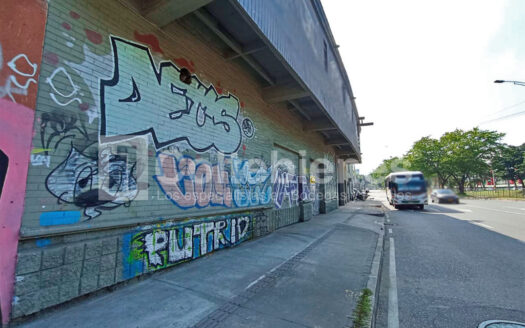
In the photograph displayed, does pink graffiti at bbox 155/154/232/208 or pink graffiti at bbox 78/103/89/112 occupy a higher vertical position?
pink graffiti at bbox 78/103/89/112

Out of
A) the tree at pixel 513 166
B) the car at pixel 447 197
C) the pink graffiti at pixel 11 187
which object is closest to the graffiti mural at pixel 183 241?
the pink graffiti at pixel 11 187

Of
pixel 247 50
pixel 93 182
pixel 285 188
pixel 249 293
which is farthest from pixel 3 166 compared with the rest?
pixel 285 188

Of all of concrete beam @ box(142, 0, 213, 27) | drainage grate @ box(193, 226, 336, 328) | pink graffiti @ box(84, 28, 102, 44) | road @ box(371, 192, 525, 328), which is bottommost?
road @ box(371, 192, 525, 328)

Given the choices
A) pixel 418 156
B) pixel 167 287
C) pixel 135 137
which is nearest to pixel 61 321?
pixel 167 287

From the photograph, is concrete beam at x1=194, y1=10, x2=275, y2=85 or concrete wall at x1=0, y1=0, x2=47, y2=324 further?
concrete beam at x1=194, y1=10, x2=275, y2=85

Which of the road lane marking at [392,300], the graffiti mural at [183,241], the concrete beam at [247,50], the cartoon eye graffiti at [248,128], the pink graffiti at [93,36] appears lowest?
the road lane marking at [392,300]

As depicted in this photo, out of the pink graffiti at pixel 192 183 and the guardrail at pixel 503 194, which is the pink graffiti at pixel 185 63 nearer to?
the pink graffiti at pixel 192 183

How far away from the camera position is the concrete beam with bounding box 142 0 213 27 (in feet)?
12.6

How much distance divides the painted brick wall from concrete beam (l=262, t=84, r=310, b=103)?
1771mm

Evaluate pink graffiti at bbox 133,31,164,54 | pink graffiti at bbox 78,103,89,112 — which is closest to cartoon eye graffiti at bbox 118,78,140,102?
pink graffiti at bbox 78,103,89,112

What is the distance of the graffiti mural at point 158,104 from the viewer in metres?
3.72

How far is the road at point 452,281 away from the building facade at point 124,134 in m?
3.82

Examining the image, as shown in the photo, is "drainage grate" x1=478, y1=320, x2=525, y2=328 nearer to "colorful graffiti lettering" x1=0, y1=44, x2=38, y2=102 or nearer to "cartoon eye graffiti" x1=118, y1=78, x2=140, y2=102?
"cartoon eye graffiti" x1=118, y1=78, x2=140, y2=102

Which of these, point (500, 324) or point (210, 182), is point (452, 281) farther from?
point (210, 182)
